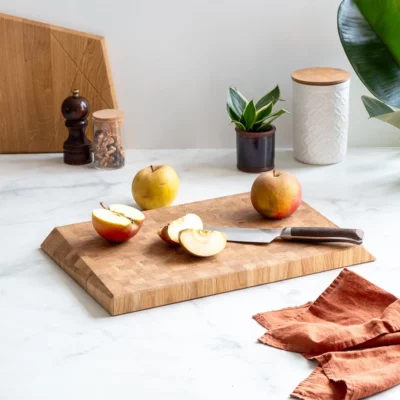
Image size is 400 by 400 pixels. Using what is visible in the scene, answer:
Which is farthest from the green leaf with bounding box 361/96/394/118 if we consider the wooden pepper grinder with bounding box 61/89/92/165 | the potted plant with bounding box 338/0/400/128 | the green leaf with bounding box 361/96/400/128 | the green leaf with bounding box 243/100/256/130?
the wooden pepper grinder with bounding box 61/89/92/165

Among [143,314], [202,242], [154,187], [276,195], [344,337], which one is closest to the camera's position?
[344,337]

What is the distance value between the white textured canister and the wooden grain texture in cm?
42

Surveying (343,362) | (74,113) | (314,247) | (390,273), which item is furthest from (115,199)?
(343,362)

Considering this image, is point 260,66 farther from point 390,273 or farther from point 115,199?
point 390,273

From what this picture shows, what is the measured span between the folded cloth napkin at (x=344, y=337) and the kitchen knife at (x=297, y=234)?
95 millimetres

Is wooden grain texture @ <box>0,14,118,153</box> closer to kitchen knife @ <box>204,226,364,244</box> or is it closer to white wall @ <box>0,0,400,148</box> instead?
white wall @ <box>0,0,400,148</box>

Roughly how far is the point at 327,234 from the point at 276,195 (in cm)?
13

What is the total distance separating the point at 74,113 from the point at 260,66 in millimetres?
→ 433

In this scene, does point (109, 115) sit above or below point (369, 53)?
below

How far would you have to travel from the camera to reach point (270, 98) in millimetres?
1931

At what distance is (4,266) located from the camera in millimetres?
1528

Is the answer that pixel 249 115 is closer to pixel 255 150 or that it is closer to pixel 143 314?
pixel 255 150

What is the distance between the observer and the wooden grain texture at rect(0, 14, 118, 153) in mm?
1966

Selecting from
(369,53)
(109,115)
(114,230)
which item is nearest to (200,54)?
(109,115)
